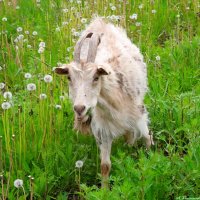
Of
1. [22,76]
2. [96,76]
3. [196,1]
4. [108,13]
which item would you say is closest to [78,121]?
[96,76]

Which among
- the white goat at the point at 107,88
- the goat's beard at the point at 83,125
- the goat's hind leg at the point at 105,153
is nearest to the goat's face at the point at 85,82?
the white goat at the point at 107,88

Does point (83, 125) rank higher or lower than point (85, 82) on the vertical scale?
lower

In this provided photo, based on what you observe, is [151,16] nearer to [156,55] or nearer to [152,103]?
[156,55]

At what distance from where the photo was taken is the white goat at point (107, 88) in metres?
3.77

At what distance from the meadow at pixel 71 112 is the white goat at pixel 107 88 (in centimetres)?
20

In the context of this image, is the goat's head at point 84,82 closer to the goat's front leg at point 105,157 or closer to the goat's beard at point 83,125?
the goat's beard at point 83,125

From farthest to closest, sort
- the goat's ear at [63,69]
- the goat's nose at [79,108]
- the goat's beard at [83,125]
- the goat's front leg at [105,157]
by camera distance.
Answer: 1. the goat's front leg at [105,157]
2. the goat's beard at [83,125]
3. the goat's ear at [63,69]
4. the goat's nose at [79,108]

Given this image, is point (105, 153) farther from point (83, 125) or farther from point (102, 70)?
point (102, 70)

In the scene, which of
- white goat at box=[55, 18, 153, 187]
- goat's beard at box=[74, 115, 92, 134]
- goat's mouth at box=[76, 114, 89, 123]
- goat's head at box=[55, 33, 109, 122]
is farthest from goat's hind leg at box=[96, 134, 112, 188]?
goat's head at box=[55, 33, 109, 122]

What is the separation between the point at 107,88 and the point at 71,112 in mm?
1253

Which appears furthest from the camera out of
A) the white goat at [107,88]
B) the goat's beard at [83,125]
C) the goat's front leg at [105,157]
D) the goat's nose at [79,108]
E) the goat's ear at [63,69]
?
the goat's front leg at [105,157]

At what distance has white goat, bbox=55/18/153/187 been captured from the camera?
3768 millimetres

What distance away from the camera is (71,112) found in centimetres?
529

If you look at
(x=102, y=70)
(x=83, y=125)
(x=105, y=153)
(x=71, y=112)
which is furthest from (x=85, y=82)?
(x=71, y=112)
